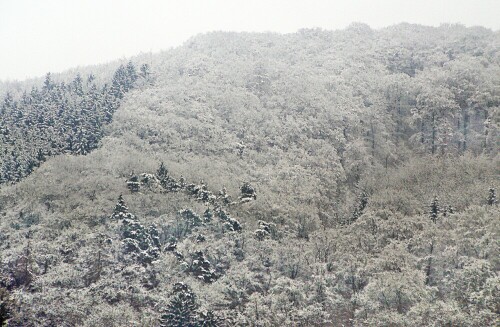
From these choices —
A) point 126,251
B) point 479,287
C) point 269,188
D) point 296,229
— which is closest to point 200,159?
point 269,188

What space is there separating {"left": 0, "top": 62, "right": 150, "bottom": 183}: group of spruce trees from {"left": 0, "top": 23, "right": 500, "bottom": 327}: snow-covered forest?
19.9 inches

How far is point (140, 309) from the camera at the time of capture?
208 ft

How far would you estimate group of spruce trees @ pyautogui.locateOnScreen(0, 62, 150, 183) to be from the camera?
312 feet

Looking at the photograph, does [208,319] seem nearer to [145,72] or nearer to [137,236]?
[137,236]

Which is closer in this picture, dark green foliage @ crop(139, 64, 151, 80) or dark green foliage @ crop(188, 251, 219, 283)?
dark green foliage @ crop(188, 251, 219, 283)

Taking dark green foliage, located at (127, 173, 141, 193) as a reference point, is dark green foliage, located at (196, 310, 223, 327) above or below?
below

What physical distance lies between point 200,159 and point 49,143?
3116 cm

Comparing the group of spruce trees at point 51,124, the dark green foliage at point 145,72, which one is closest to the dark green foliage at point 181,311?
the group of spruce trees at point 51,124

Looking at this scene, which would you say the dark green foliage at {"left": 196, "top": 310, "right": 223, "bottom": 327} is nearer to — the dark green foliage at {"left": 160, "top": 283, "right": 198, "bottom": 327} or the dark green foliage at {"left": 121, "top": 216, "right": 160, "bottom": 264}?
the dark green foliage at {"left": 160, "top": 283, "right": 198, "bottom": 327}

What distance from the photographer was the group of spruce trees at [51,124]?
312 feet

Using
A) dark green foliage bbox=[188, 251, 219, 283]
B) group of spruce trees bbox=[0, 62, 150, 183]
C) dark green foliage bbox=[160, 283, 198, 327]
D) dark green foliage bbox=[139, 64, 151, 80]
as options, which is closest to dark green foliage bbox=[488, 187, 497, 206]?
dark green foliage bbox=[188, 251, 219, 283]

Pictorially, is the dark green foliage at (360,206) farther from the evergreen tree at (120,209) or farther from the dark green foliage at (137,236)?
the evergreen tree at (120,209)

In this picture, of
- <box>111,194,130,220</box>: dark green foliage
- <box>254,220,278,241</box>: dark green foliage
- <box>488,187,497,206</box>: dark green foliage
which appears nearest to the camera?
<box>111,194,130,220</box>: dark green foliage

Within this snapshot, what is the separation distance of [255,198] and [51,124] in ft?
165
